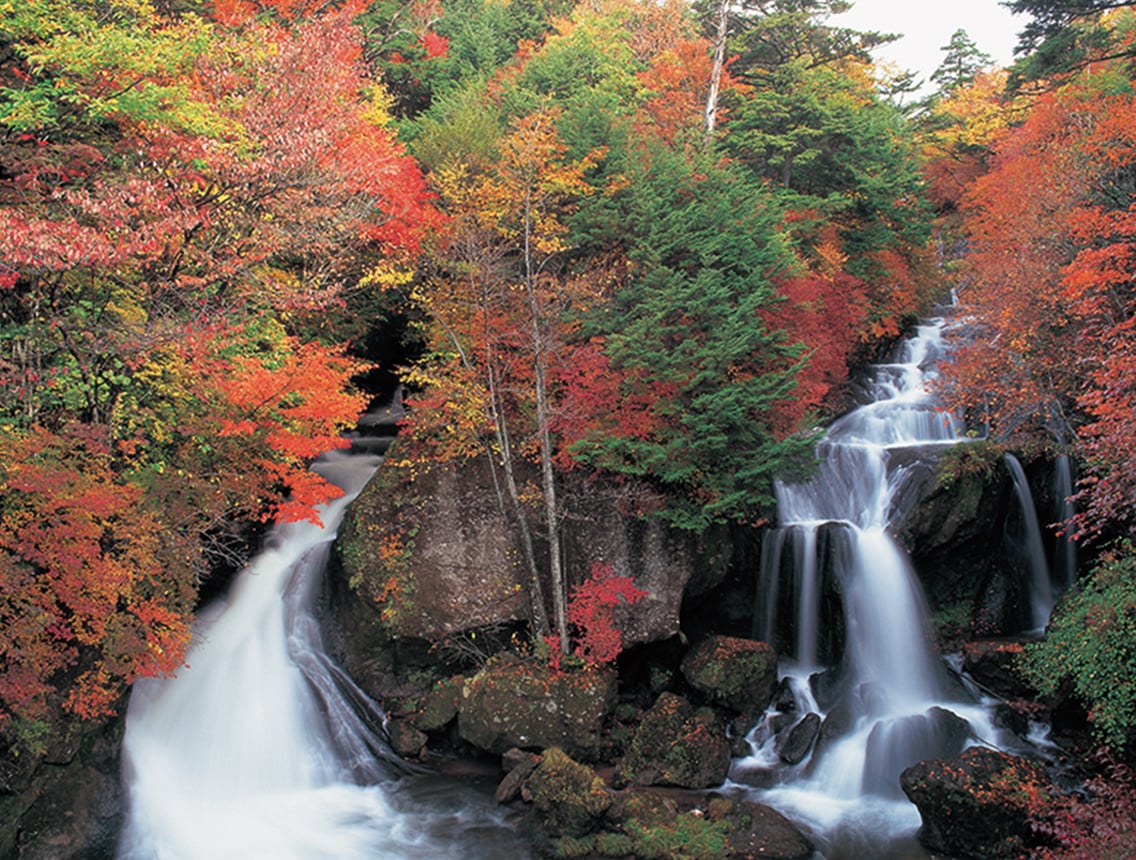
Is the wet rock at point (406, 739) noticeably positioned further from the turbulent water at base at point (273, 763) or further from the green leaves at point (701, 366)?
the green leaves at point (701, 366)

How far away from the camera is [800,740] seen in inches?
477

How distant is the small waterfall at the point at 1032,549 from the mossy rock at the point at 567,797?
10806 millimetres

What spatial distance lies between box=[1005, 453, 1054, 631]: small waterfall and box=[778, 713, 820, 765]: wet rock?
6.47 meters

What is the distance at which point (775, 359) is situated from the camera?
14.7 meters

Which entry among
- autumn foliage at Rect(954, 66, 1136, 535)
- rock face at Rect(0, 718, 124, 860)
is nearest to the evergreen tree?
autumn foliage at Rect(954, 66, 1136, 535)

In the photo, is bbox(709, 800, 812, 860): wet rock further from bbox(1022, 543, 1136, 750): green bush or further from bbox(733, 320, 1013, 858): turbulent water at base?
bbox(1022, 543, 1136, 750): green bush

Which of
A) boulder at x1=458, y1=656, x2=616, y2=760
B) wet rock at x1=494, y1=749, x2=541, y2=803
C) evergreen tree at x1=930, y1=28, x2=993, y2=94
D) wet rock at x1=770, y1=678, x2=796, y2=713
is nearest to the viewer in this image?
wet rock at x1=494, y1=749, x2=541, y2=803

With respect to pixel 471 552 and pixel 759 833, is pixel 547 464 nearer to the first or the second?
pixel 471 552

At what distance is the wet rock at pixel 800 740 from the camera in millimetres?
11930

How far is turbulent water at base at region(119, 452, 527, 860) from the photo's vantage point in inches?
397

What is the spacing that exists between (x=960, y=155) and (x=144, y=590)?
37907 mm

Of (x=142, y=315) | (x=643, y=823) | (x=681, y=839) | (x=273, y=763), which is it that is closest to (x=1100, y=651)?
(x=681, y=839)

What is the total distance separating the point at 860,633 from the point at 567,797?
23.9 feet

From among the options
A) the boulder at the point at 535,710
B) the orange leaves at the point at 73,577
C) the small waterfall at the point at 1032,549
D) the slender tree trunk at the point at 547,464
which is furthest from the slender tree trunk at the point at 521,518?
the small waterfall at the point at 1032,549
